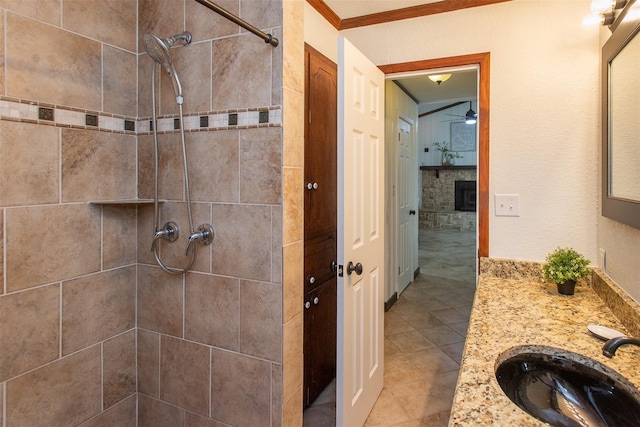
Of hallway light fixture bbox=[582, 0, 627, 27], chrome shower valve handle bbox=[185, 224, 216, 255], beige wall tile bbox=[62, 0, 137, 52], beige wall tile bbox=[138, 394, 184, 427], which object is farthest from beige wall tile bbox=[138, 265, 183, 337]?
hallway light fixture bbox=[582, 0, 627, 27]

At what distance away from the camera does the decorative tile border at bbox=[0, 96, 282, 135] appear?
1.42 metres

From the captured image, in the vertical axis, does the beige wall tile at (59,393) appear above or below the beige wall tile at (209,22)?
below

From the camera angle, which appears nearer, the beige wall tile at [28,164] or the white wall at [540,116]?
the beige wall tile at [28,164]

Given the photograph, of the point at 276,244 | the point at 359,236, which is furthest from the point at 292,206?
the point at 359,236

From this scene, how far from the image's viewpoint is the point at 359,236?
200cm

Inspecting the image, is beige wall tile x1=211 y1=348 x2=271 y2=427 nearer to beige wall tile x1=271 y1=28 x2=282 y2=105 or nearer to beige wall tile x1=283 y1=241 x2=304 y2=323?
beige wall tile x1=283 y1=241 x2=304 y2=323

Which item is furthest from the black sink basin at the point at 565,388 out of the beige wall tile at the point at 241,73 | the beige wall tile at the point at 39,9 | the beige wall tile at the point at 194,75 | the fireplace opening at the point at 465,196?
the fireplace opening at the point at 465,196

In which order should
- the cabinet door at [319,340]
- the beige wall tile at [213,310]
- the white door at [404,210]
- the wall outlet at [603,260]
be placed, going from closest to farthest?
the beige wall tile at [213,310] → the wall outlet at [603,260] → the cabinet door at [319,340] → the white door at [404,210]

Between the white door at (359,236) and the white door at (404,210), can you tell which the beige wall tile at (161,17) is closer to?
the white door at (359,236)

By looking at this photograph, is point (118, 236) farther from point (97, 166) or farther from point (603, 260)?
point (603, 260)

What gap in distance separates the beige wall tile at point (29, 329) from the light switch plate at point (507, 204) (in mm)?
2238

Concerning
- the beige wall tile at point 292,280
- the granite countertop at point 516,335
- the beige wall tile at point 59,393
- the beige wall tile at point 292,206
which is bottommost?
the beige wall tile at point 59,393

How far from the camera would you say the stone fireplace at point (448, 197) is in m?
9.28

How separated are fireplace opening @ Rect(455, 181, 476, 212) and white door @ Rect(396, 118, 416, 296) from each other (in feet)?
15.8
